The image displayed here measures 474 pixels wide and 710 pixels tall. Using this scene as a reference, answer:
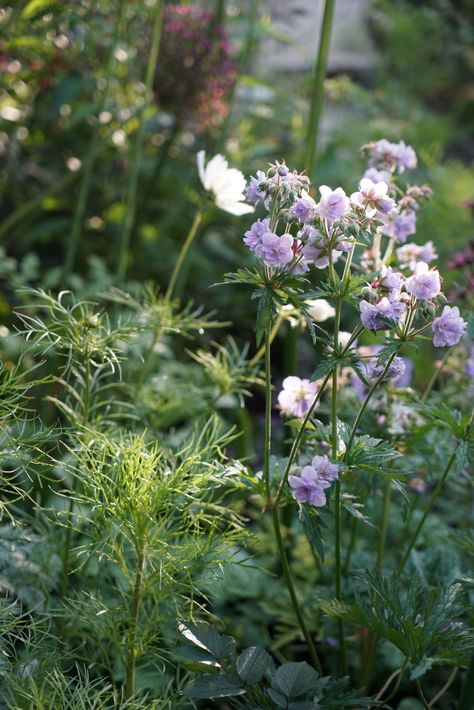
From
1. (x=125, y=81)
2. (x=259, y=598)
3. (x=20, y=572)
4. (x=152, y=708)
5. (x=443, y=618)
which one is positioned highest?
(x=125, y=81)

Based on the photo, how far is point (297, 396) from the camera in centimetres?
127

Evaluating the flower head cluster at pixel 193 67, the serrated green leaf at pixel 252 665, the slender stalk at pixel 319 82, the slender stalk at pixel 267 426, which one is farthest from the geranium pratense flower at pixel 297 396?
the flower head cluster at pixel 193 67

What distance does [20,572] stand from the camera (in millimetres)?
1375

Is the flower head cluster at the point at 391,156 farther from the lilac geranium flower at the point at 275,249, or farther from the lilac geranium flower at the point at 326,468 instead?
the lilac geranium flower at the point at 326,468

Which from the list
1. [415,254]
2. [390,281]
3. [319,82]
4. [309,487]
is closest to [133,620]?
[309,487]

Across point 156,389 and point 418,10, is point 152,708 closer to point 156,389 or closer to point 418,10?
point 156,389

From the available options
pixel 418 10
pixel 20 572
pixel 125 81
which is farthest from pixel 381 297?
pixel 418 10

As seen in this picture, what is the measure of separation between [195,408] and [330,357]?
575 millimetres

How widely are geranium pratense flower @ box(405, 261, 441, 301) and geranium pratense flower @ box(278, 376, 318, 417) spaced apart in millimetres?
278

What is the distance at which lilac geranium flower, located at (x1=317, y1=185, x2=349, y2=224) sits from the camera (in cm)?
102

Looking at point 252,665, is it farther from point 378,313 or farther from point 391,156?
point 391,156

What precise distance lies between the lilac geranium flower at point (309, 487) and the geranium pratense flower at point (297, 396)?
21 centimetres

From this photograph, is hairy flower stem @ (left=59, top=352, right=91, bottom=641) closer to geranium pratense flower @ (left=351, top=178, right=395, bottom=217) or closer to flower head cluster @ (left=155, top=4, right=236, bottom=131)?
geranium pratense flower @ (left=351, top=178, right=395, bottom=217)

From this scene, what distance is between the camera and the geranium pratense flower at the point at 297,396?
126 cm
